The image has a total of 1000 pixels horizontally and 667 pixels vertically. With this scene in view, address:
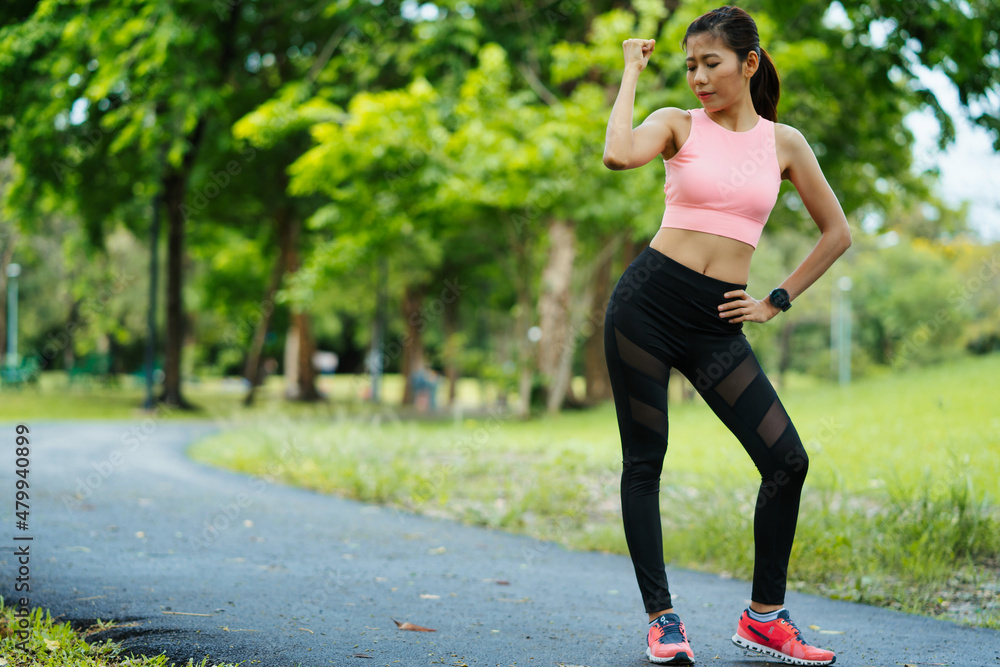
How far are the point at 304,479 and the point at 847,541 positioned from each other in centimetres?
522

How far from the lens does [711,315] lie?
9.45 feet

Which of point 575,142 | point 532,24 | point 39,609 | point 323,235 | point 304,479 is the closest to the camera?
point 39,609

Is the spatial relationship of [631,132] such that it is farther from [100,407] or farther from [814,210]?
[100,407]

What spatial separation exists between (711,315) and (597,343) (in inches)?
700

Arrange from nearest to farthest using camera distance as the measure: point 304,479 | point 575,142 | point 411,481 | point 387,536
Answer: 1. point 387,536
2. point 411,481
3. point 304,479
4. point 575,142

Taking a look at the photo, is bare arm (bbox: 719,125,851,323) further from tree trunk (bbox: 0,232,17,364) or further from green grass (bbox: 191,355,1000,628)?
tree trunk (bbox: 0,232,17,364)

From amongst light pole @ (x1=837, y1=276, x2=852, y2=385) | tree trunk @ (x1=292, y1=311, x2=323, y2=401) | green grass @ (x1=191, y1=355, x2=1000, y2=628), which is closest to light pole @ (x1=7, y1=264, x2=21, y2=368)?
tree trunk @ (x1=292, y1=311, x2=323, y2=401)

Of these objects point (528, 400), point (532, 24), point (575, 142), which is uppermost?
point (532, 24)

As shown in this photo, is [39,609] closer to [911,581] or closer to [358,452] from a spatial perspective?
[911,581]

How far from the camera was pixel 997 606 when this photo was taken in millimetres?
3959

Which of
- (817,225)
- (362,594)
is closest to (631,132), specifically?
(817,225)

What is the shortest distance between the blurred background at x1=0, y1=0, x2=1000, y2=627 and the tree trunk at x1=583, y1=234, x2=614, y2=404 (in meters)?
0.07

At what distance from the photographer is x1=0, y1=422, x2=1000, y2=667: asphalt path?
3145mm

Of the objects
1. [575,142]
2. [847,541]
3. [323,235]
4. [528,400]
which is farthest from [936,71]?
[323,235]
